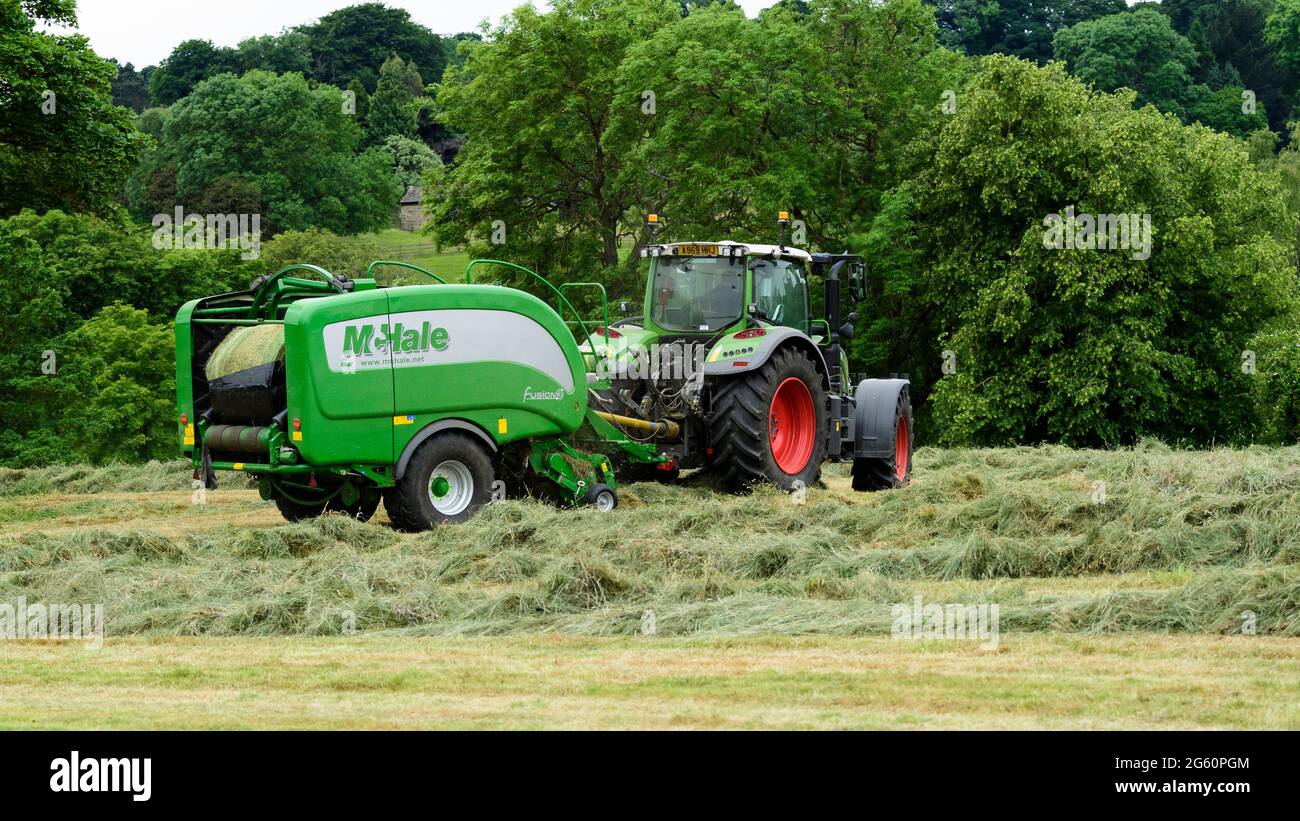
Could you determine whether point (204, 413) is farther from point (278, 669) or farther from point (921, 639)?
point (921, 639)

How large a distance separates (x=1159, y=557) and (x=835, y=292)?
19.5ft

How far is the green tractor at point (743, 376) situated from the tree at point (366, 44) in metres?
91.6

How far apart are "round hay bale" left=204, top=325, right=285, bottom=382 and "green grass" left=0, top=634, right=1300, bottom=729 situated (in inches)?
167

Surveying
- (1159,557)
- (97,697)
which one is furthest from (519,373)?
(97,697)

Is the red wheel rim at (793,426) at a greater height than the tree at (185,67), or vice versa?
the tree at (185,67)

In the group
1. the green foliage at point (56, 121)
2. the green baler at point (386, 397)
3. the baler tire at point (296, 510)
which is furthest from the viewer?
the green foliage at point (56, 121)

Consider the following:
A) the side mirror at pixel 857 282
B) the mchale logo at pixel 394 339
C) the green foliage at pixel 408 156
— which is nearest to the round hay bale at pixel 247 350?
the mchale logo at pixel 394 339

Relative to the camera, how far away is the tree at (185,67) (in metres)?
99.9

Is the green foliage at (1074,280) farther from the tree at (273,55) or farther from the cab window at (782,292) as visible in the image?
the tree at (273,55)

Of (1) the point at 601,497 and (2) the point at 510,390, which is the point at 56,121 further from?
(1) the point at 601,497

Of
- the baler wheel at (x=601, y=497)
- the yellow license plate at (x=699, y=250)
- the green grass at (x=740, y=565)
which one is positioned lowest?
the green grass at (x=740, y=565)

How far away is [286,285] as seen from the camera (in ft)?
46.8

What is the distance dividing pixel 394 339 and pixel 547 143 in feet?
83.7

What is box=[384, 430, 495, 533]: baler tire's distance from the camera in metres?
13.6
